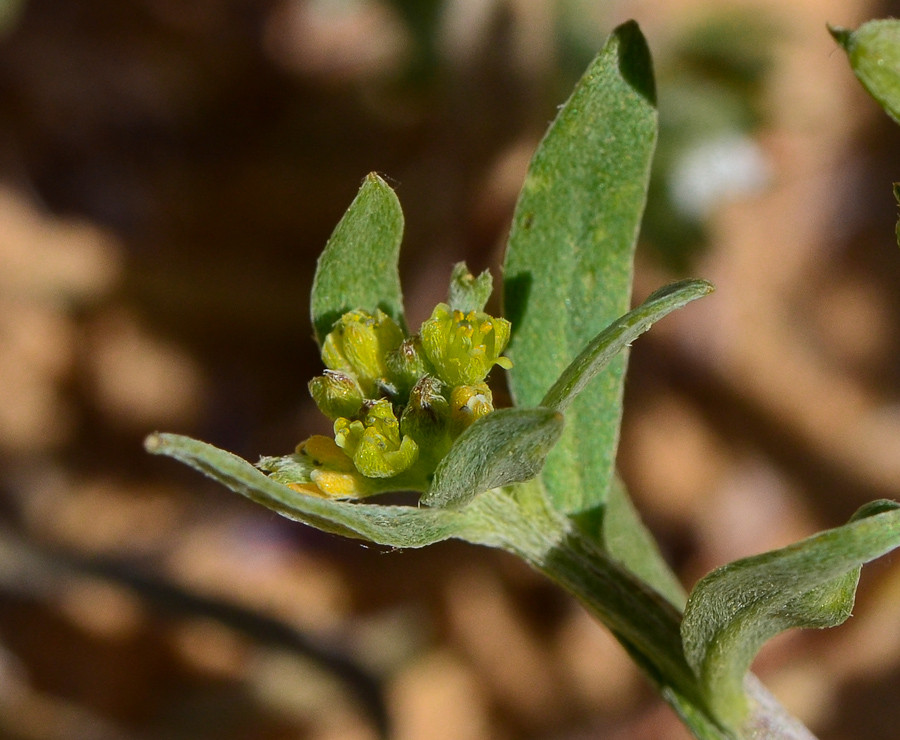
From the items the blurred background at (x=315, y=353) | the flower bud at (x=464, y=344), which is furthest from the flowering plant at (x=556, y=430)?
the blurred background at (x=315, y=353)

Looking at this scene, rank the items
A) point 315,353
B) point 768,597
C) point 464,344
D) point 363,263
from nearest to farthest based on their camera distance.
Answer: point 768,597
point 464,344
point 363,263
point 315,353

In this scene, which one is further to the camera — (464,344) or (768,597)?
(464,344)

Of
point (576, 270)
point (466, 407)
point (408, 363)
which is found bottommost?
point (466, 407)

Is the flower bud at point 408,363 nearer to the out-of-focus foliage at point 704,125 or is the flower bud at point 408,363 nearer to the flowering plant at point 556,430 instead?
the flowering plant at point 556,430

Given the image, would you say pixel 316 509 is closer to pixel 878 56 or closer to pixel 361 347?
pixel 361 347

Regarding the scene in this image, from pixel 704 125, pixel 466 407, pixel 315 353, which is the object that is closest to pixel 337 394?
pixel 466 407

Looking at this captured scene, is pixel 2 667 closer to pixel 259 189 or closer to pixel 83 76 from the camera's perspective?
pixel 259 189
